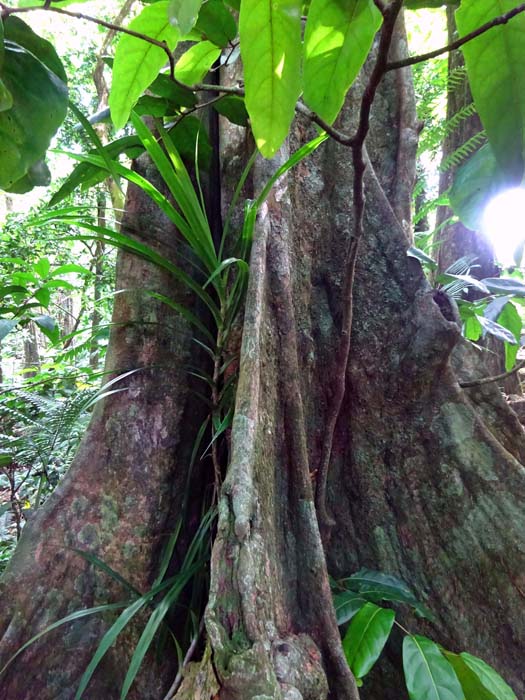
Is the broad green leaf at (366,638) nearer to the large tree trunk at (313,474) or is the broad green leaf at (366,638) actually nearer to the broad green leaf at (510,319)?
the large tree trunk at (313,474)

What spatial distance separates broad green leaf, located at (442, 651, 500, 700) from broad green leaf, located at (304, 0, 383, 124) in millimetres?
1001

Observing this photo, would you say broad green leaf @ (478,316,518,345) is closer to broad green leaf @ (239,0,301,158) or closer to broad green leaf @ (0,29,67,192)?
broad green leaf @ (239,0,301,158)

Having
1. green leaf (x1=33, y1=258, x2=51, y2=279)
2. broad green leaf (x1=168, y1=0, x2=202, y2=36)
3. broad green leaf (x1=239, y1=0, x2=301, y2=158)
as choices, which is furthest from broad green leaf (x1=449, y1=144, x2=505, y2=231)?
green leaf (x1=33, y1=258, x2=51, y2=279)

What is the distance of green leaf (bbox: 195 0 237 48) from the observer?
82 cm

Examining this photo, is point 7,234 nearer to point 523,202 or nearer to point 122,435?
point 122,435

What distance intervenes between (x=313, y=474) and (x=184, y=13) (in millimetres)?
1047

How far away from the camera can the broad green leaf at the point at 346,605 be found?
95cm

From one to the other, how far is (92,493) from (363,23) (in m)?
1.10

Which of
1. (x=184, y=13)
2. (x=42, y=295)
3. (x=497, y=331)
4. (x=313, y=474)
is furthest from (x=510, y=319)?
(x=42, y=295)

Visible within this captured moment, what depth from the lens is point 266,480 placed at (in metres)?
0.92

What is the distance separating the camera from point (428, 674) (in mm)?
824

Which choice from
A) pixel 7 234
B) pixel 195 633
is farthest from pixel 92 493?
pixel 7 234

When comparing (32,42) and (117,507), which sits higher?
(32,42)

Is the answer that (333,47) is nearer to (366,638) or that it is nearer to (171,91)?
(171,91)
